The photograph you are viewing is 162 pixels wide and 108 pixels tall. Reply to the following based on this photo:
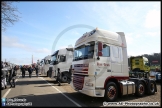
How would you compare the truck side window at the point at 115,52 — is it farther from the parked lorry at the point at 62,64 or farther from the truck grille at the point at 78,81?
Result: the parked lorry at the point at 62,64

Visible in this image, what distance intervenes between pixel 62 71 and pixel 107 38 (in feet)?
27.8

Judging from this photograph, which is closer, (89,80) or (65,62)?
(89,80)

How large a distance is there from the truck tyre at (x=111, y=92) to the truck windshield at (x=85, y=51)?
176 cm

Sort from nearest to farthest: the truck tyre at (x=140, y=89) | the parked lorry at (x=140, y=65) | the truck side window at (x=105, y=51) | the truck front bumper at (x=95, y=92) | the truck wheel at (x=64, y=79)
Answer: the truck front bumper at (x=95, y=92) < the truck side window at (x=105, y=51) < the truck tyre at (x=140, y=89) < the truck wheel at (x=64, y=79) < the parked lorry at (x=140, y=65)

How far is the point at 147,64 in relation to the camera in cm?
2334

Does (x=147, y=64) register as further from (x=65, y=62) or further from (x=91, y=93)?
(x=91, y=93)

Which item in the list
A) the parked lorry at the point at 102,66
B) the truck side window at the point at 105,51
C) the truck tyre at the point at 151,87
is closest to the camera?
the parked lorry at the point at 102,66

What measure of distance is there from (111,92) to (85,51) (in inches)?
95.3

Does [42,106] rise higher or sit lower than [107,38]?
lower

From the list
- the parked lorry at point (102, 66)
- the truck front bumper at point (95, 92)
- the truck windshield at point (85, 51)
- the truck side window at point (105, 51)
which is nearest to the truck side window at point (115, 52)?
the parked lorry at point (102, 66)

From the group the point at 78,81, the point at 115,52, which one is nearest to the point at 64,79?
the point at 78,81

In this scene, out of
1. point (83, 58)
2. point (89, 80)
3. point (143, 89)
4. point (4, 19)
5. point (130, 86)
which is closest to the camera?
point (89, 80)

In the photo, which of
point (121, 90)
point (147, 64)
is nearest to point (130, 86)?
point (121, 90)

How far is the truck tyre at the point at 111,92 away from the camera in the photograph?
7.19 m
